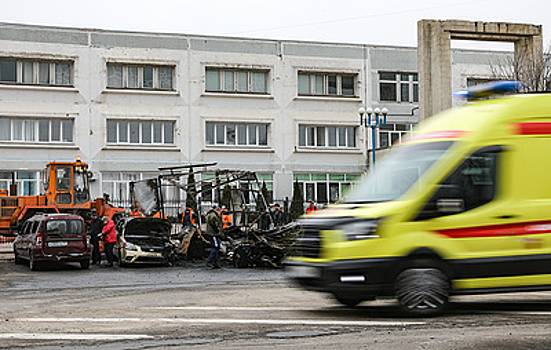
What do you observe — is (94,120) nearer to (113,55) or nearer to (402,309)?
(113,55)

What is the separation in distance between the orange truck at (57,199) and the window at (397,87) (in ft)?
79.8


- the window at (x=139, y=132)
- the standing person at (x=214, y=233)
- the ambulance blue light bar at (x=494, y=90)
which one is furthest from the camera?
the window at (x=139, y=132)

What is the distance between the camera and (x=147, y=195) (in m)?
30.2

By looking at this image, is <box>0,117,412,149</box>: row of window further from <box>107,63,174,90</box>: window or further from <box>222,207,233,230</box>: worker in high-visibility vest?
<box>222,207,233,230</box>: worker in high-visibility vest

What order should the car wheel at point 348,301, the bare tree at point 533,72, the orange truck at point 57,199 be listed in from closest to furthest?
the car wheel at point 348,301 → the orange truck at point 57,199 → the bare tree at point 533,72

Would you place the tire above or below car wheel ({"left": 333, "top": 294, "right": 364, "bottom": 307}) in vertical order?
above

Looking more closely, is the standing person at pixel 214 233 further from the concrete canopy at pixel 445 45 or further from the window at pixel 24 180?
the window at pixel 24 180

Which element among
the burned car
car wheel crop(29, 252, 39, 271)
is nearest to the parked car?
car wheel crop(29, 252, 39, 271)

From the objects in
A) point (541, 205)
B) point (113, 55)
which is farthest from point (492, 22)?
point (541, 205)

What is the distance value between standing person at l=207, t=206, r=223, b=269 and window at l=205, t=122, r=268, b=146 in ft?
79.4

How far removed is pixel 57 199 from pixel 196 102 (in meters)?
17.2

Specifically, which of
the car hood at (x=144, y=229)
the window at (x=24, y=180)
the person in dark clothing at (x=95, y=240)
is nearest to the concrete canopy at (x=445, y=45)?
the car hood at (x=144, y=229)

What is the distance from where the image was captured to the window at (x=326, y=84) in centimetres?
5219

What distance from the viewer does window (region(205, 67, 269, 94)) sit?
50375 mm
